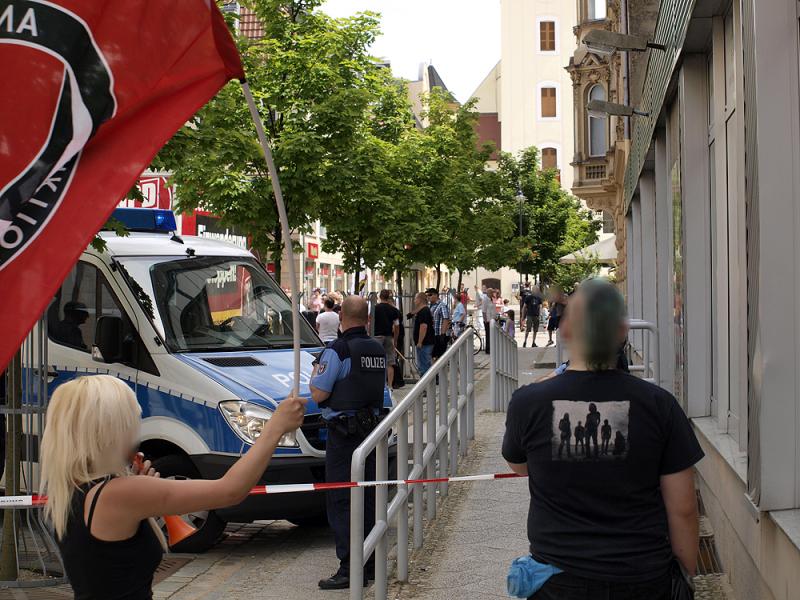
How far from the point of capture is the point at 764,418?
5449mm

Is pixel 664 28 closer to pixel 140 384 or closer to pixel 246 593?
pixel 140 384

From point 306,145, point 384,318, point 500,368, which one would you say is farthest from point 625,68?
point 500,368

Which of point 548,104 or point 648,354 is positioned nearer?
point 648,354

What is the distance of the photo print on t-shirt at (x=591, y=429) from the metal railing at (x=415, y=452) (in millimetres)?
2783

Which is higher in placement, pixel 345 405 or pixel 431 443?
pixel 345 405

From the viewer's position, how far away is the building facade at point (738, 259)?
5.43m

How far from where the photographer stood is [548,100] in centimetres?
8981

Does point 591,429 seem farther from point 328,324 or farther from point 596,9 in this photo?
point 596,9

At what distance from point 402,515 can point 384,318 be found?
46.9ft

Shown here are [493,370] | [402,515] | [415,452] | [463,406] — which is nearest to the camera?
[402,515]

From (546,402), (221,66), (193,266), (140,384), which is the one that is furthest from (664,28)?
(546,402)

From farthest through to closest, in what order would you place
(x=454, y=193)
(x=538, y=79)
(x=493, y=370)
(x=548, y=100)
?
1. (x=548, y=100)
2. (x=538, y=79)
3. (x=454, y=193)
4. (x=493, y=370)

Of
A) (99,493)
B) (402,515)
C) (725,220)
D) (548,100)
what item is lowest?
(402,515)

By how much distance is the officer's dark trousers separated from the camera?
25.4 ft
